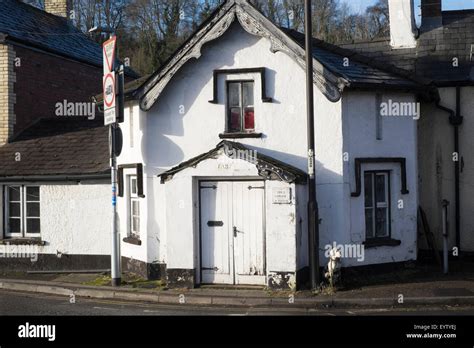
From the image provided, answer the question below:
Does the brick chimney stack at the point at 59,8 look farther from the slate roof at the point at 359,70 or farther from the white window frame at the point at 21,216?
the slate roof at the point at 359,70

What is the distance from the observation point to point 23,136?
1698cm

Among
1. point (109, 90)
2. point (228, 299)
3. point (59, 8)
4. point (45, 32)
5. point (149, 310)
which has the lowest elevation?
point (149, 310)

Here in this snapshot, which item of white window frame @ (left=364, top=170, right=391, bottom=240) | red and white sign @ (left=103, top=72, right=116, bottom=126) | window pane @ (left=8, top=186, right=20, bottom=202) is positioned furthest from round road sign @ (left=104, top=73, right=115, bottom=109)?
white window frame @ (left=364, top=170, right=391, bottom=240)

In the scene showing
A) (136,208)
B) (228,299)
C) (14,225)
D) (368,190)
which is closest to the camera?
(228,299)

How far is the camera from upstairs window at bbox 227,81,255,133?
12750 millimetres

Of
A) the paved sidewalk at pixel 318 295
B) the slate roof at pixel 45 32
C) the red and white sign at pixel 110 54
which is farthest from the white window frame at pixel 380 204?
the slate roof at pixel 45 32

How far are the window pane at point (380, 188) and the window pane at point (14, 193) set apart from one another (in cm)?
931

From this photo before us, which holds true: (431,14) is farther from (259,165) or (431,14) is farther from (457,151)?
(259,165)

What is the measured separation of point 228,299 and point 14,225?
7345mm

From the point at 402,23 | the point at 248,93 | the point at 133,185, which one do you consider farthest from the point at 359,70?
the point at 133,185

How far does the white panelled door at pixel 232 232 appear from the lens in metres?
12.0

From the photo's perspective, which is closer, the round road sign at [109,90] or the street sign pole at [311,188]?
the street sign pole at [311,188]

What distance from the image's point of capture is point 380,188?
43.6 ft
